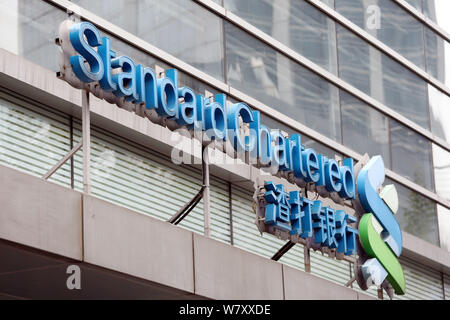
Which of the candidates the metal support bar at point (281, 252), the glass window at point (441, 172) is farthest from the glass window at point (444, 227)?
the metal support bar at point (281, 252)

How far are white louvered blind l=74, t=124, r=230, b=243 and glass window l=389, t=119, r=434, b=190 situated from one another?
9095 millimetres

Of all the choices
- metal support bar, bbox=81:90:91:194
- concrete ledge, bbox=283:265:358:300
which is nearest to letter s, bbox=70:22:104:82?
metal support bar, bbox=81:90:91:194

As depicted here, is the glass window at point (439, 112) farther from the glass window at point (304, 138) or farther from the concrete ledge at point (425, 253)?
the glass window at point (304, 138)

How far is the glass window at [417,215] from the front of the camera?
3150 centimetres

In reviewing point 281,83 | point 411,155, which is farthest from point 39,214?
point 411,155

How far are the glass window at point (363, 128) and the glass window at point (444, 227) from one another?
10.2 ft

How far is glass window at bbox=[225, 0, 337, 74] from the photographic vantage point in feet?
89.6

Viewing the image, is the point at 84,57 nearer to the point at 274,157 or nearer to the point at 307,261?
the point at 274,157

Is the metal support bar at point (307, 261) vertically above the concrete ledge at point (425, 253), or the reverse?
the concrete ledge at point (425, 253)

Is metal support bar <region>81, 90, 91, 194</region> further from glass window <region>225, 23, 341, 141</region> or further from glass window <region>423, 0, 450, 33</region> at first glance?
glass window <region>423, 0, 450, 33</region>

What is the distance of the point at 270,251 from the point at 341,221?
296 centimetres

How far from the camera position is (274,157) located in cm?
2180

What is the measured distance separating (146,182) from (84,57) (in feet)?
16.7
